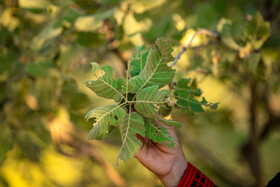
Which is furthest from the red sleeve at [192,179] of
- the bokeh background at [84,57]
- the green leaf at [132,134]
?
the green leaf at [132,134]

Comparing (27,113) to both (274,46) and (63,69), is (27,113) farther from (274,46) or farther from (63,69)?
(274,46)

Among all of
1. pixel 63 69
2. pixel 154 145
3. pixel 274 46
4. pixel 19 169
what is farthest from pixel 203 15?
pixel 19 169

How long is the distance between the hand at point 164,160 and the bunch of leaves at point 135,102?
0.47 feet

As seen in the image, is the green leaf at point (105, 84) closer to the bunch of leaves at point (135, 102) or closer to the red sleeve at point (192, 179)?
the bunch of leaves at point (135, 102)

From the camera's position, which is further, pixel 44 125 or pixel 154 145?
pixel 44 125

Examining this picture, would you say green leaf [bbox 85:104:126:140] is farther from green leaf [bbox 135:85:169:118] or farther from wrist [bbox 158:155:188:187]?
wrist [bbox 158:155:188:187]

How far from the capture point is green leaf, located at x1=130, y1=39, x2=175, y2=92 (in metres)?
0.63

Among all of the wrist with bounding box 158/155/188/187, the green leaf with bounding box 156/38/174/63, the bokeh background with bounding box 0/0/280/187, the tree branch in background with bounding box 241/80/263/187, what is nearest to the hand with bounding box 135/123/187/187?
the wrist with bounding box 158/155/188/187

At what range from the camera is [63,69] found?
128 cm

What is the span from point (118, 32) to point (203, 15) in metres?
0.42

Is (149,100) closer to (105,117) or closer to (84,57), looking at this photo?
(105,117)

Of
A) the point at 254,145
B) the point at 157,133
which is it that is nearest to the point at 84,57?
the point at 157,133

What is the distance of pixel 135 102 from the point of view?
2.04 ft

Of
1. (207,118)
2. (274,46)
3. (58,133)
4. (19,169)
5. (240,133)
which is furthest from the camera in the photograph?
(240,133)
